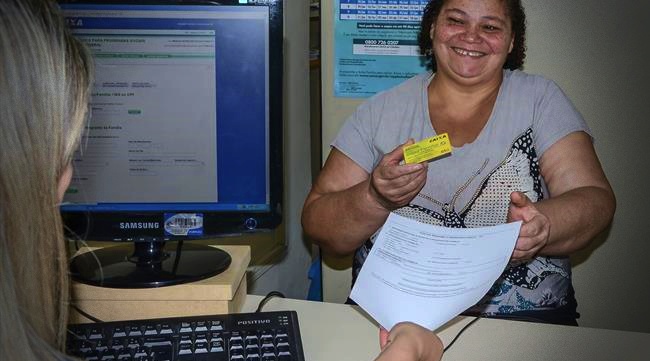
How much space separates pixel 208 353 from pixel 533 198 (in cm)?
87

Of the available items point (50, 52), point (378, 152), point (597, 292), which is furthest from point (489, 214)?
point (50, 52)

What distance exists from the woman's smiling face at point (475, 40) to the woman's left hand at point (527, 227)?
533 millimetres

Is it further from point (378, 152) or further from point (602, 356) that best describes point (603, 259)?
point (602, 356)

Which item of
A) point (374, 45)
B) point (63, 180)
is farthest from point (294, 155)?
point (63, 180)

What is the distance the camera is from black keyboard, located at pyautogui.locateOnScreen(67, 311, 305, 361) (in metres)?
0.84

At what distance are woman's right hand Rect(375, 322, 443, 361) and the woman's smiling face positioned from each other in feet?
2.61

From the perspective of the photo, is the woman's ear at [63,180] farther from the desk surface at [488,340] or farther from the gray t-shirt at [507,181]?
the gray t-shirt at [507,181]

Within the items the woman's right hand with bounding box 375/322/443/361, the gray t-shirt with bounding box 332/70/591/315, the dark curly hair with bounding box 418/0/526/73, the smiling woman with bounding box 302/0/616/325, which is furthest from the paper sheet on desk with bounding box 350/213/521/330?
the dark curly hair with bounding box 418/0/526/73

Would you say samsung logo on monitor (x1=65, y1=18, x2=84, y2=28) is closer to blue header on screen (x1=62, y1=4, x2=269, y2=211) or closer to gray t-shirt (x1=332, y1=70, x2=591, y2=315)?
blue header on screen (x1=62, y1=4, x2=269, y2=211)

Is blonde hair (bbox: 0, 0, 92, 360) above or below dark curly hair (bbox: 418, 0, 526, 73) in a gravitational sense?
→ below

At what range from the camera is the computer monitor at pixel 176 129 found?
1.00 m

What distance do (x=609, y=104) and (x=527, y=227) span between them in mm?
912

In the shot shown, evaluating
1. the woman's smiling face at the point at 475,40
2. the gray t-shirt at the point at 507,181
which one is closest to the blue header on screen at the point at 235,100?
the gray t-shirt at the point at 507,181

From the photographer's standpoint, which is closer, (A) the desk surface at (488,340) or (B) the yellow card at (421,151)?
(A) the desk surface at (488,340)
